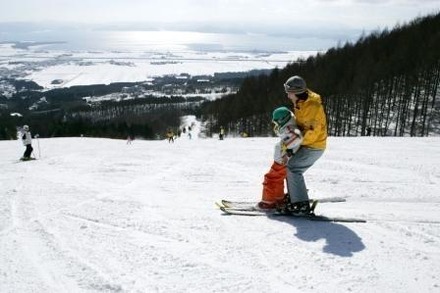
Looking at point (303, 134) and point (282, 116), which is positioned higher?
point (282, 116)

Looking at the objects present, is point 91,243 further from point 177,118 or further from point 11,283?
point 177,118

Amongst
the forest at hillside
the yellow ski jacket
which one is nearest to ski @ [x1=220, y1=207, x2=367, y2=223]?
the yellow ski jacket

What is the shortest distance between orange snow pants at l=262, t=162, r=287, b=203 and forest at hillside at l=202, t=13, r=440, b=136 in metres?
41.4

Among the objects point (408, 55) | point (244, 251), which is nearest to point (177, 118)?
point (408, 55)

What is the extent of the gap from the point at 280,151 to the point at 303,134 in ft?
1.34

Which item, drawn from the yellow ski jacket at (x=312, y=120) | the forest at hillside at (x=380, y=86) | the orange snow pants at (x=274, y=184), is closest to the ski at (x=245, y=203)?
the orange snow pants at (x=274, y=184)

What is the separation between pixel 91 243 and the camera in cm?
473

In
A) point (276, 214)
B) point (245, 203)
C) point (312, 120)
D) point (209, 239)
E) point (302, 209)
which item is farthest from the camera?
point (245, 203)

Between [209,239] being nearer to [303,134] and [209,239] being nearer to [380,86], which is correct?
[303,134]

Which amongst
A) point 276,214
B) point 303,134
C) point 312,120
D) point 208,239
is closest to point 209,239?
point 208,239

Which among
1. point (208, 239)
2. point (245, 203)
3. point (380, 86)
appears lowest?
point (380, 86)

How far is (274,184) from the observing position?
19.4ft

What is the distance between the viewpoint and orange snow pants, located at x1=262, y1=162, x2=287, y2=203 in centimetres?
585

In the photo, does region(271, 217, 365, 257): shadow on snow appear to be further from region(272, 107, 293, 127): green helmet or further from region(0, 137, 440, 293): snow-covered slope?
region(272, 107, 293, 127): green helmet
